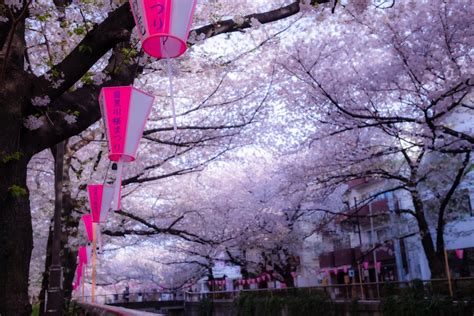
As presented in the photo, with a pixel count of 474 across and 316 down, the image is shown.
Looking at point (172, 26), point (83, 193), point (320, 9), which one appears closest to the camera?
point (172, 26)

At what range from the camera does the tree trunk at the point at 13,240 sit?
5141 mm

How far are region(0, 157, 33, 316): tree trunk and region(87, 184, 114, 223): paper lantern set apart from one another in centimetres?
603

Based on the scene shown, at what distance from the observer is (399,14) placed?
10.9m

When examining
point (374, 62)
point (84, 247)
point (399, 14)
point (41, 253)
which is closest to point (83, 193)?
point (84, 247)

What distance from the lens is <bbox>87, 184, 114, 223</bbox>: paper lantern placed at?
446 inches

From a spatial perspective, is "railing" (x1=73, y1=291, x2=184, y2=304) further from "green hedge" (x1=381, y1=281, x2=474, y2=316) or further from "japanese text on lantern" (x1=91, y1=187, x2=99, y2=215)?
"japanese text on lantern" (x1=91, y1=187, x2=99, y2=215)

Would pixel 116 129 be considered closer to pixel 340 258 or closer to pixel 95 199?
pixel 95 199

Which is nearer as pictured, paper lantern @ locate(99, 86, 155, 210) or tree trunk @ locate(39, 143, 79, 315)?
paper lantern @ locate(99, 86, 155, 210)

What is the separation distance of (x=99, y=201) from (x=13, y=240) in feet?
20.4

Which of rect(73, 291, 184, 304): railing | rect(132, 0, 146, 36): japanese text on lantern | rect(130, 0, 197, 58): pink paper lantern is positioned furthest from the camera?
rect(73, 291, 184, 304): railing

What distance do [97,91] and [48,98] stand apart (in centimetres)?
58

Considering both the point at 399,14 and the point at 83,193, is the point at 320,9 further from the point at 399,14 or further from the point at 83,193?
the point at 83,193

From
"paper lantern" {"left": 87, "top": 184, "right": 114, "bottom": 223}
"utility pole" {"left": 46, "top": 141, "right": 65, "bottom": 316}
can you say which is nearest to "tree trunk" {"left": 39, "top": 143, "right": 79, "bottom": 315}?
"paper lantern" {"left": 87, "top": 184, "right": 114, "bottom": 223}

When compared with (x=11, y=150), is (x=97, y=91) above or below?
above
